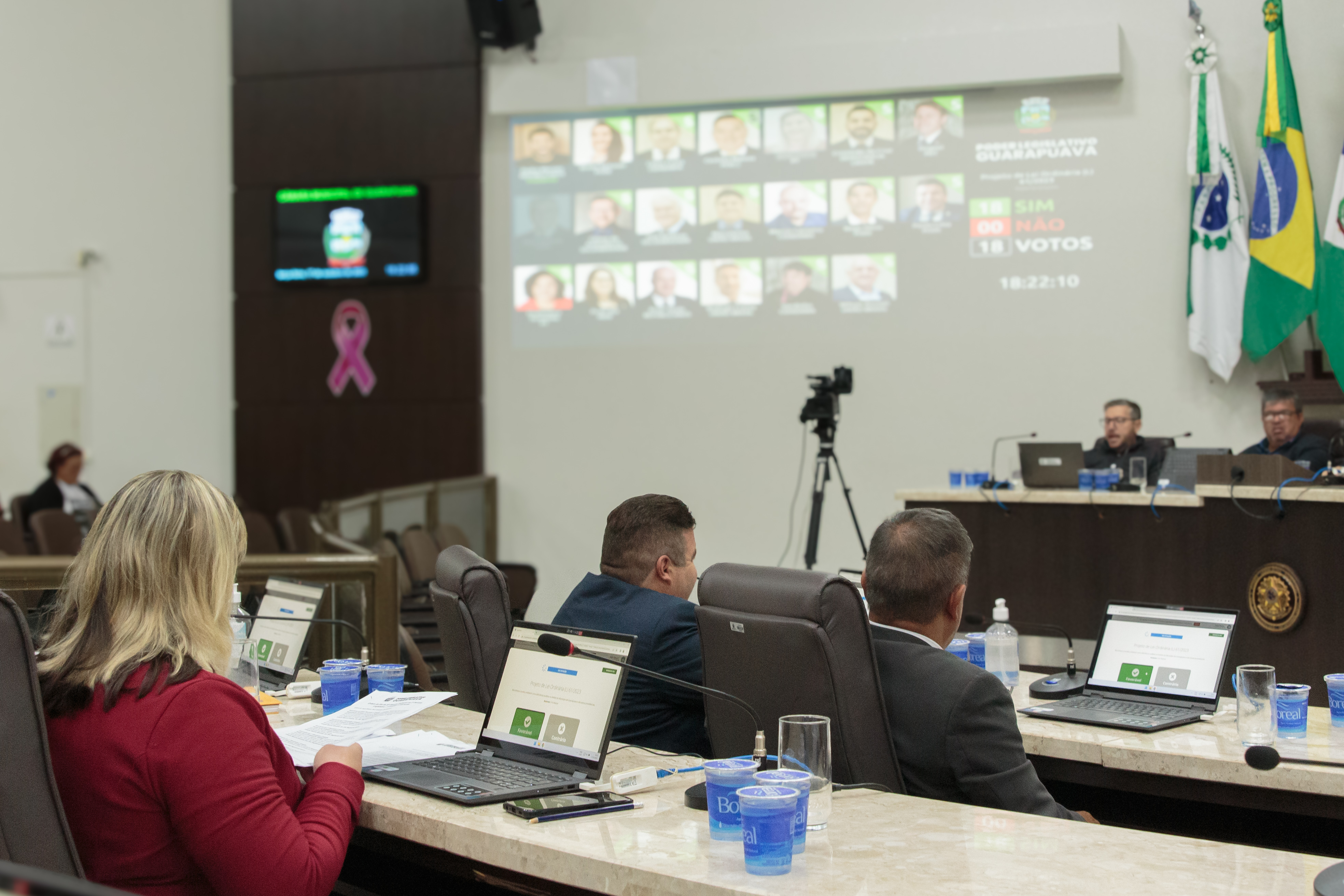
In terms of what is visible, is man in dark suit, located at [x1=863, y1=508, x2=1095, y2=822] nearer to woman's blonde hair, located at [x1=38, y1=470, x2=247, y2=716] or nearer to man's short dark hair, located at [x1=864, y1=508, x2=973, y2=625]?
man's short dark hair, located at [x1=864, y1=508, x2=973, y2=625]

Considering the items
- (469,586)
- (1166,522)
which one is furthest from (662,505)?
(1166,522)

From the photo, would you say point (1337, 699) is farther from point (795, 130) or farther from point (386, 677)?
point (795, 130)

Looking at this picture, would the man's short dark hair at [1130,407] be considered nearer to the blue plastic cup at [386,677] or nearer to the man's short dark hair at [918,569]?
the man's short dark hair at [918,569]

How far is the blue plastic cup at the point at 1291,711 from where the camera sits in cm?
233

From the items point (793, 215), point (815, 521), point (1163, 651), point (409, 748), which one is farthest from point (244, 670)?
point (793, 215)

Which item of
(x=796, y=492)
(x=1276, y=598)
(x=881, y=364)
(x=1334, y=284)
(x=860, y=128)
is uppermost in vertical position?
(x=860, y=128)

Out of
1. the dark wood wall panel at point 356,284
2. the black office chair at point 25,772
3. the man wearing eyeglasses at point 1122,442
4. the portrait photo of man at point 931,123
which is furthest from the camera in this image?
the dark wood wall panel at point 356,284

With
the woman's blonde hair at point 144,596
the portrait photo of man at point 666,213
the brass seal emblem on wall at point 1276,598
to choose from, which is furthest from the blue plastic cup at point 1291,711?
the portrait photo of man at point 666,213

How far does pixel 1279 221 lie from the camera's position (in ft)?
21.7

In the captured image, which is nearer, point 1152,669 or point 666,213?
point 1152,669

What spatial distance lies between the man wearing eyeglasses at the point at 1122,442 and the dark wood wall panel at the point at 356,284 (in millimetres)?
4065

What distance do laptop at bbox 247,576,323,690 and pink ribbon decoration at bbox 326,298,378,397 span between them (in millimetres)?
5257

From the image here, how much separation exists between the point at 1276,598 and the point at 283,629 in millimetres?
3591

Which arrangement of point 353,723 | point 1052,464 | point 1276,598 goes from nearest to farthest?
point 353,723 < point 1276,598 < point 1052,464
